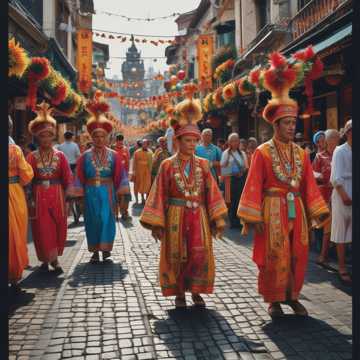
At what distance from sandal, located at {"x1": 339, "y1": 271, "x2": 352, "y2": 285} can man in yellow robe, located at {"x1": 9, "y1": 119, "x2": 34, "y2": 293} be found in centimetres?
369

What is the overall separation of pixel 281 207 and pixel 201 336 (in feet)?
4.52

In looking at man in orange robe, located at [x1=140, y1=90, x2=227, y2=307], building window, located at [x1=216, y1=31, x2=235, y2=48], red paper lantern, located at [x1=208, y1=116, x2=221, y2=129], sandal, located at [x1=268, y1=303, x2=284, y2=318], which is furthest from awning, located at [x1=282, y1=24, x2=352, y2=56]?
building window, located at [x1=216, y1=31, x2=235, y2=48]

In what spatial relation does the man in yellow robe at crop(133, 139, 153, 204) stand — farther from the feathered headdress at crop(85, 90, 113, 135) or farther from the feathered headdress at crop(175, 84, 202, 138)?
the feathered headdress at crop(175, 84, 202, 138)

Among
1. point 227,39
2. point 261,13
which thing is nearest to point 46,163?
point 261,13

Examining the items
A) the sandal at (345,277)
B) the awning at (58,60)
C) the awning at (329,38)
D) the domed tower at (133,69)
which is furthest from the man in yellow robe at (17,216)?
the domed tower at (133,69)

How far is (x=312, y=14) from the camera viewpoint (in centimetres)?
1427

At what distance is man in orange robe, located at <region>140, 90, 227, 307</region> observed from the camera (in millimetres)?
4590

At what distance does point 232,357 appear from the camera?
3549 millimetres

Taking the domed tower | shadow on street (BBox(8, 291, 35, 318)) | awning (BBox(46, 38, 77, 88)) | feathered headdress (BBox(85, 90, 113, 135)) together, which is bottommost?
shadow on street (BBox(8, 291, 35, 318))

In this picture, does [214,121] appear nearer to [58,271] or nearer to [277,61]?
[58,271]

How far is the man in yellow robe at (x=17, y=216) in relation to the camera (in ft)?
16.8

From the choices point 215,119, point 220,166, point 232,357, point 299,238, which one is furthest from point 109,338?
point 215,119

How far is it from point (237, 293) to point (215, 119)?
18.8m

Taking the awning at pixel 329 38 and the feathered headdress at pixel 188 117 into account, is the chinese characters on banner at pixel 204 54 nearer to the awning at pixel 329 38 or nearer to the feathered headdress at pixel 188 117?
the awning at pixel 329 38
